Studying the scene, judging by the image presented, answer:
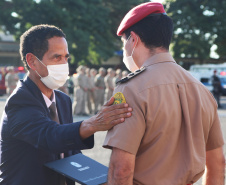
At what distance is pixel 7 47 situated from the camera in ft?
117

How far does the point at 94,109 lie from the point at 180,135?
13797 millimetres

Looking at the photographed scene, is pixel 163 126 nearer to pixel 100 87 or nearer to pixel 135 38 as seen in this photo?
pixel 135 38

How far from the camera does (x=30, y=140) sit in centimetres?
208

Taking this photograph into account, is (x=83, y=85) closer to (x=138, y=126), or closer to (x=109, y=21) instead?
(x=138, y=126)

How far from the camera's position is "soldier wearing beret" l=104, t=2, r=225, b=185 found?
1.69 m

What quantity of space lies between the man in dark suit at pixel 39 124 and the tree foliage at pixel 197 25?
32.7 m

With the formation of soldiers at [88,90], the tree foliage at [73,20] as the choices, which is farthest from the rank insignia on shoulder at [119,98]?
the tree foliage at [73,20]

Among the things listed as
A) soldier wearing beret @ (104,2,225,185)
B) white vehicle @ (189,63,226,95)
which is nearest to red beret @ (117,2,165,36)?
soldier wearing beret @ (104,2,225,185)

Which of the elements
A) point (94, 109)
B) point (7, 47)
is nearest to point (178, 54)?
point (7, 47)

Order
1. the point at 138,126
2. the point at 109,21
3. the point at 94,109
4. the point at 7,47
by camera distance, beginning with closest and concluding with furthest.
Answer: the point at 138,126
the point at 94,109
the point at 109,21
the point at 7,47

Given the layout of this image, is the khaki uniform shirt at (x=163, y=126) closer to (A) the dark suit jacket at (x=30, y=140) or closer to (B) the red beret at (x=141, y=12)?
(B) the red beret at (x=141, y=12)

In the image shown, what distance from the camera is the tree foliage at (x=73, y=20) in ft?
91.9

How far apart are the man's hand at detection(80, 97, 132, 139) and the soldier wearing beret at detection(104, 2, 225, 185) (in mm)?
29

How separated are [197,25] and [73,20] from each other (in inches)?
455
